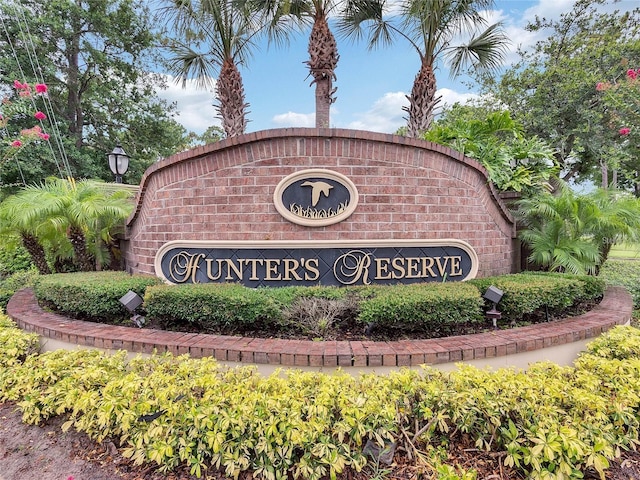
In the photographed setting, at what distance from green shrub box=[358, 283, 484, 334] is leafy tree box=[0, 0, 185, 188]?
1498 centimetres

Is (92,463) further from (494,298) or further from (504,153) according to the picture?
(504,153)

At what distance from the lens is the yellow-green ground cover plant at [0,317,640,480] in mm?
1930

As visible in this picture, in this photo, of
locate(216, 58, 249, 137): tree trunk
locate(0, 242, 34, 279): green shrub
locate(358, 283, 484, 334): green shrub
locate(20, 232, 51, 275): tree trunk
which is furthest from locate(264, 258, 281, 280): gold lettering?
locate(0, 242, 34, 279): green shrub

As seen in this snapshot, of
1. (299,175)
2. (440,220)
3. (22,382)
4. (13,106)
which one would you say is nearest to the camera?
(22,382)

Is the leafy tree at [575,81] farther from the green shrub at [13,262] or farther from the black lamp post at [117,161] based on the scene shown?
the green shrub at [13,262]

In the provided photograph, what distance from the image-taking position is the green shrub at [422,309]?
327 cm

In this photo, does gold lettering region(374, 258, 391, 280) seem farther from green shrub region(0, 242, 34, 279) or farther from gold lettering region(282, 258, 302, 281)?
green shrub region(0, 242, 34, 279)

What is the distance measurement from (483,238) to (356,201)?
1988 mm

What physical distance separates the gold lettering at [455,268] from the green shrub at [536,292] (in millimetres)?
376

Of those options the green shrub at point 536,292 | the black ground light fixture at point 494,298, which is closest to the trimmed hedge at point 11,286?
the black ground light fixture at point 494,298

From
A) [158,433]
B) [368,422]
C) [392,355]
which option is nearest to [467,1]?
[392,355]

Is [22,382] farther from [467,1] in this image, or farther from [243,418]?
[467,1]

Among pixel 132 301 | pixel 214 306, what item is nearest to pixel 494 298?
pixel 214 306

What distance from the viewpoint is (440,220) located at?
452 cm
